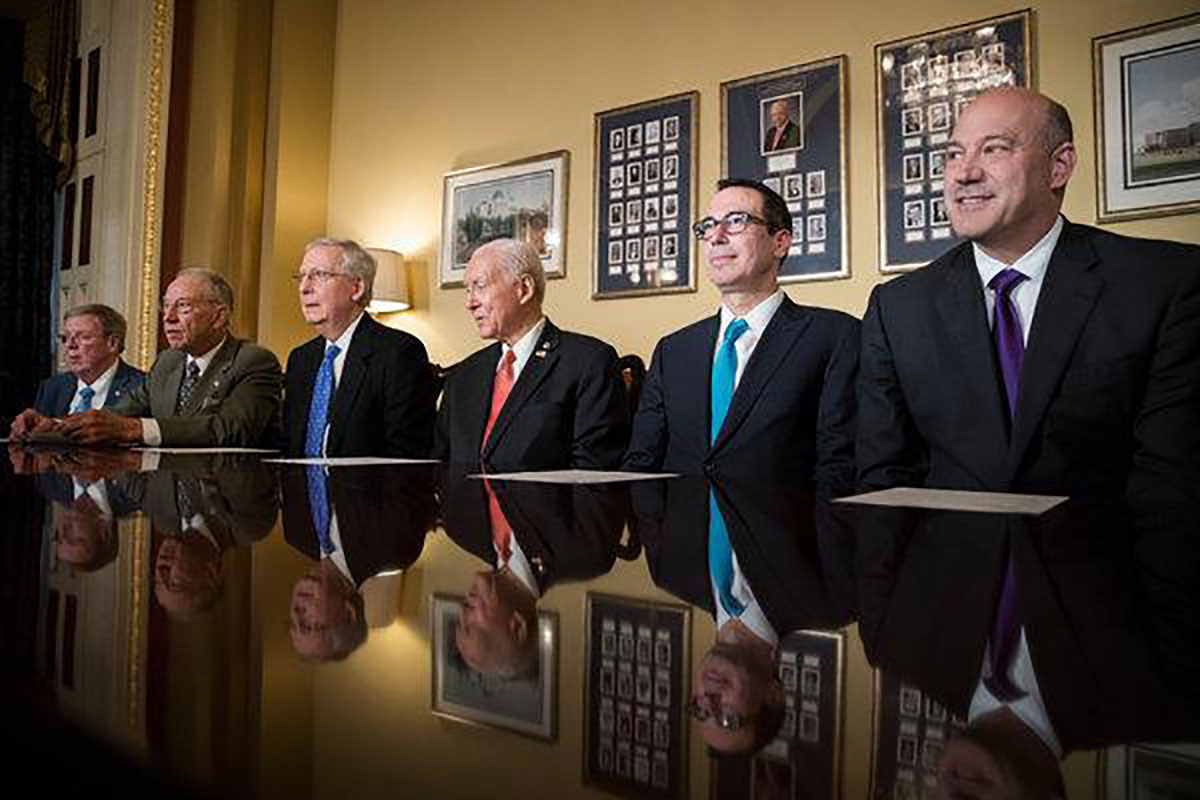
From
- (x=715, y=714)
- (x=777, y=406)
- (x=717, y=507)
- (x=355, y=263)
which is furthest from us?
(x=355, y=263)

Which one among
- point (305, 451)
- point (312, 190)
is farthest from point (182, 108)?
point (305, 451)

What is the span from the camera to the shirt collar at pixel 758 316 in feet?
6.90

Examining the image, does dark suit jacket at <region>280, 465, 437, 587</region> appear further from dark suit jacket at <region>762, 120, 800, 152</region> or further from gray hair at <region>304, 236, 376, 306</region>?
dark suit jacket at <region>762, 120, 800, 152</region>

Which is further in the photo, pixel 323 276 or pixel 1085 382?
pixel 323 276

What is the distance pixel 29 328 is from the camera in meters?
6.69

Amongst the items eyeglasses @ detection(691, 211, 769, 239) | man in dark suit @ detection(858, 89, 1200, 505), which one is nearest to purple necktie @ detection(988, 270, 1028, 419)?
man in dark suit @ detection(858, 89, 1200, 505)

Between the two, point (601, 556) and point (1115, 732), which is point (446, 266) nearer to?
point (601, 556)

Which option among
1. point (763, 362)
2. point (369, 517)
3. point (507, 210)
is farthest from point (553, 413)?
point (507, 210)

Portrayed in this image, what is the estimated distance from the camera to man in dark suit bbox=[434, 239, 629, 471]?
7.37ft

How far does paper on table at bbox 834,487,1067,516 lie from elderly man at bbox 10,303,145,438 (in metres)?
3.25

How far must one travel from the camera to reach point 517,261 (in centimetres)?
255

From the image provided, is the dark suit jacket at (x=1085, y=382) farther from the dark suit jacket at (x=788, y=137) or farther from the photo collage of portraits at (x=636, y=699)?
the dark suit jacket at (x=788, y=137)

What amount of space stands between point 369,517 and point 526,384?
1651 mm

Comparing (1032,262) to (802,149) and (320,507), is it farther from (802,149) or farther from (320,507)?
(802,149)
